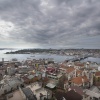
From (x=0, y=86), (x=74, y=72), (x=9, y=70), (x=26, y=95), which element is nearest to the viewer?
(x=26, y=95)

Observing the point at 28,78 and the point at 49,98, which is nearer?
the point at 49,98

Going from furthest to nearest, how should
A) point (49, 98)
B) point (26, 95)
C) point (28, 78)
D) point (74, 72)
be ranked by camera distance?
1. point (74, 72)
2. point (28, 78)
3. point (49, 98)
4. point (26, 95)

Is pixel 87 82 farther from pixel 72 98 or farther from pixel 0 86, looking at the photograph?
pixel 0 86

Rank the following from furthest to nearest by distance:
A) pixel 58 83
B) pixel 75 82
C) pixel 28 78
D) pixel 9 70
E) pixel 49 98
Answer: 1. pixel 9 70
2. pixel 28 78
3. pixel 58 83
4. pixel 75 82
5. pixel 49 98

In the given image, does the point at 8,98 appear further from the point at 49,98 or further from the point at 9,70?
the point at 9,70

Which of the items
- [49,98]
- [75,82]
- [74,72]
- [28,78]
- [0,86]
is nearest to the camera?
[49,98]

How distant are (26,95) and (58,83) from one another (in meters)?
10.3

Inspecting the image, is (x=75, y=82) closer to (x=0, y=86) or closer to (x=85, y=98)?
(x=85, y=98)

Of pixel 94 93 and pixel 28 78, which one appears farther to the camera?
pixel 28 78

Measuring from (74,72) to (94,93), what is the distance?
1337cm

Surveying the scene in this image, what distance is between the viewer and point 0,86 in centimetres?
2375

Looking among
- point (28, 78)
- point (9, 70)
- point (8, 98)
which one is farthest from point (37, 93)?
point (9, 70)

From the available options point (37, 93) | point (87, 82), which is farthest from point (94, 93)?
point (37, 93)

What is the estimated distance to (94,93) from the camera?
810 inches
